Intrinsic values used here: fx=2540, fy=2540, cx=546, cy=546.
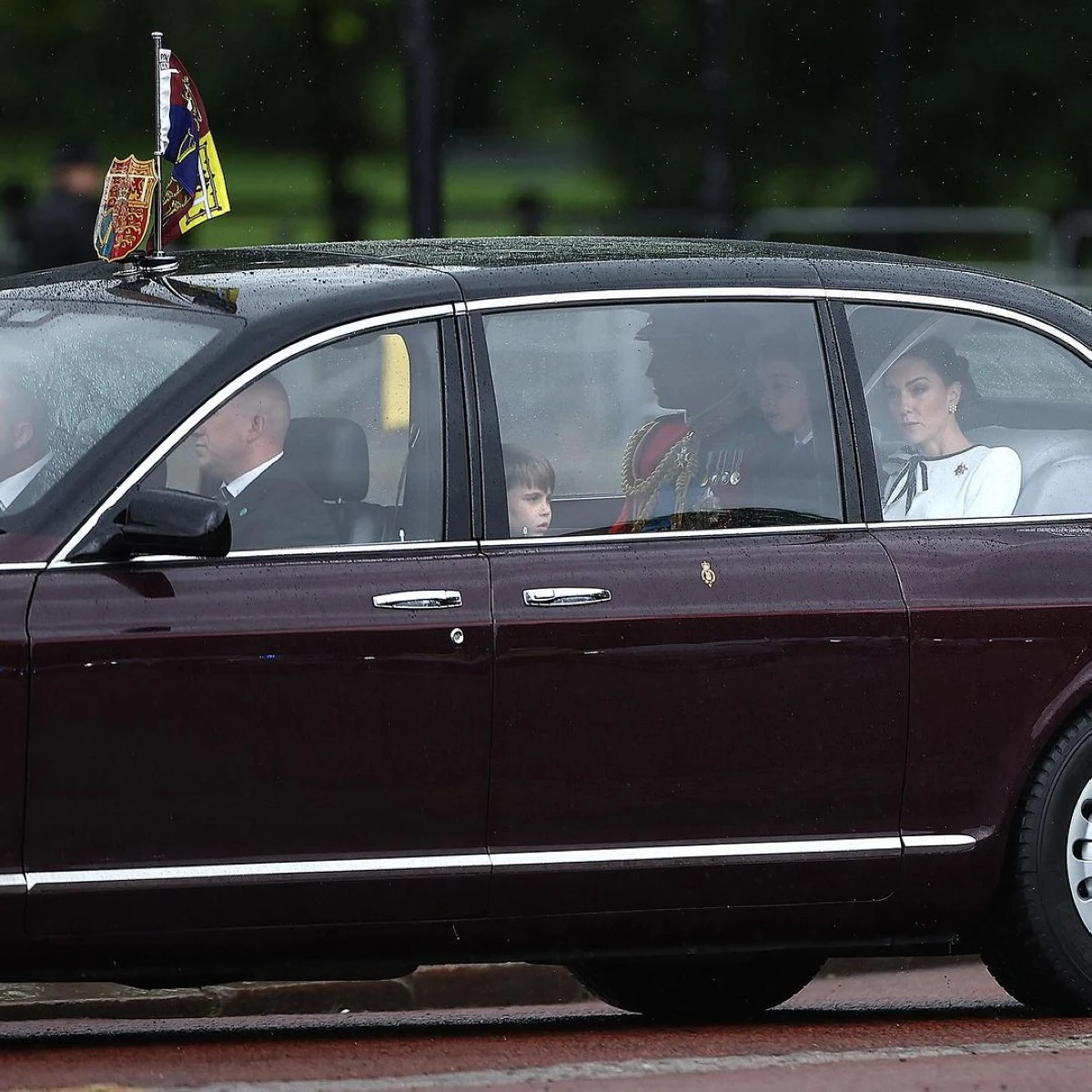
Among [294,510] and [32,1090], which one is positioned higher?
[294,510]

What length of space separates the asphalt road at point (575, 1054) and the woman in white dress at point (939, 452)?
124cm

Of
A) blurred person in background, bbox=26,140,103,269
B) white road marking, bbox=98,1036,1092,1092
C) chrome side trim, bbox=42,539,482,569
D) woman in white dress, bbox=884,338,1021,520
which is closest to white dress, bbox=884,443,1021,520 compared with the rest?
woman in white dress, bbox=884,338,1021,520

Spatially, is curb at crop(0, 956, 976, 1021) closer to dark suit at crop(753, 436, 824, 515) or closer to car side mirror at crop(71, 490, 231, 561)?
dark suit at crop(753, 436, 824, 515)

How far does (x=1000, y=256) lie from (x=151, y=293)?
58.6ft

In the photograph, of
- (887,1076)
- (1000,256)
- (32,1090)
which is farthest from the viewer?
(1000,256)

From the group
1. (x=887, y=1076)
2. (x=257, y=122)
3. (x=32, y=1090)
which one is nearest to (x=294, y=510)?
(x=32, y=1090)

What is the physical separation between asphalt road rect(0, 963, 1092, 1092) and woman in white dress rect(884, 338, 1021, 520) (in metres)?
1.24

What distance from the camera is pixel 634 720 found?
5484mm

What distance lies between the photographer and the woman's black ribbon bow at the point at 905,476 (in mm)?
5906

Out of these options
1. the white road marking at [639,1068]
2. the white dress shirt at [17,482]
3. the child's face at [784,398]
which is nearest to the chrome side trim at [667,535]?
the child's face at [784,398]

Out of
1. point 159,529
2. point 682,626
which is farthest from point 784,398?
point 159,529

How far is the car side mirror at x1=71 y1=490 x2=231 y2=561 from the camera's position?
5098 mm

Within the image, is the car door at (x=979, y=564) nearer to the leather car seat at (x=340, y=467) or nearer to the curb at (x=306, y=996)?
the leather car seat at (x=340, y=467)

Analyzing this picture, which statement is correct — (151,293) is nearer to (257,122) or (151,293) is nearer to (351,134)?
(351,134)
